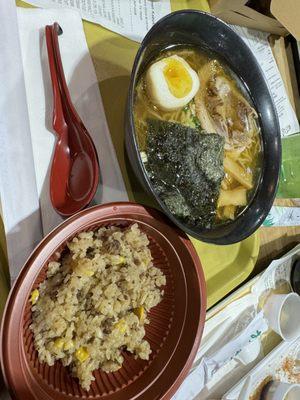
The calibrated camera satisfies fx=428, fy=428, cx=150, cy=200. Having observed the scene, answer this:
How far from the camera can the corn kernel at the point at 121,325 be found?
1.17m

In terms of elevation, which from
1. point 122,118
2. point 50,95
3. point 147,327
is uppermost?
point 50,95

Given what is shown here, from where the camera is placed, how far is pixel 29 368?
3.51 feet

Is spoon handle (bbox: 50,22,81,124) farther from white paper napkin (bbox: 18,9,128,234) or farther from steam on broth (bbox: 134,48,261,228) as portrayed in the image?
steam on broth (bbox: 134,48,261,228)

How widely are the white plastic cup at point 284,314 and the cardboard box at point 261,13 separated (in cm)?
116

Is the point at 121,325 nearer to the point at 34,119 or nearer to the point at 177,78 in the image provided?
the point at 34,119

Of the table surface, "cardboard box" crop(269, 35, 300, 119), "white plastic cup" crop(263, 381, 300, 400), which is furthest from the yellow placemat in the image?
"cardboard box" crop(269, 35, 300, 119)

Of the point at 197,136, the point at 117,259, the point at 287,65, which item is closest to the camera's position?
the point at 117,259

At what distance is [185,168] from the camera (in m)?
1.42

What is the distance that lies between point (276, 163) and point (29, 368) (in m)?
1.11

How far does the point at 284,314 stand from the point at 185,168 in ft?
3.33

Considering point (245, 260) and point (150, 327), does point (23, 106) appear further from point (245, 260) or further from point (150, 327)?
point (245, 260)

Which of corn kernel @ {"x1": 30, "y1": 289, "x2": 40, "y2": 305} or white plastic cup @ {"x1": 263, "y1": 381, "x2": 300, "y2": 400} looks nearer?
corn kernel @ {"x1": 30, "y1": 289, "x2": 40, "y2": 305}

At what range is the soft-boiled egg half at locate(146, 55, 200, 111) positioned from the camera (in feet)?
4.76

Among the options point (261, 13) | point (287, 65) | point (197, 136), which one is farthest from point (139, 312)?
point (287, 65)
